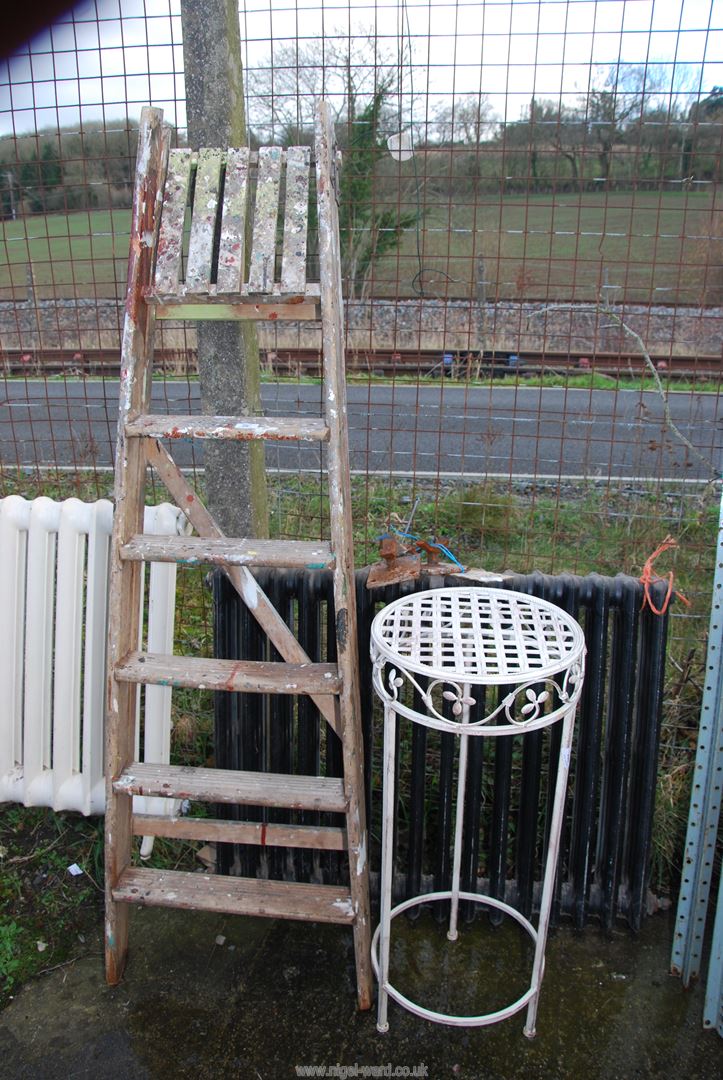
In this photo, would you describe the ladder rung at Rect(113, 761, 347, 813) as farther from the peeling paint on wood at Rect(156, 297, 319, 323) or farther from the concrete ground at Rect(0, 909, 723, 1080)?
the peeling paint on wood at Rect(156, 297, 319, 323)

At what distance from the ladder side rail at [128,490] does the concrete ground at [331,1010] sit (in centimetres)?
17

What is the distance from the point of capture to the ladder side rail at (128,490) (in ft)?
6.64

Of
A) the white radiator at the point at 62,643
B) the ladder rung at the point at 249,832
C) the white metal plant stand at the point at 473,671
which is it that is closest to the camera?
the white metal plant stand at the point at 473,671

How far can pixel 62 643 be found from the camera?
2.58m

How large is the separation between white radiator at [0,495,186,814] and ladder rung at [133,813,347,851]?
0.36m

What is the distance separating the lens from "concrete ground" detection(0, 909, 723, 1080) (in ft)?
6.49

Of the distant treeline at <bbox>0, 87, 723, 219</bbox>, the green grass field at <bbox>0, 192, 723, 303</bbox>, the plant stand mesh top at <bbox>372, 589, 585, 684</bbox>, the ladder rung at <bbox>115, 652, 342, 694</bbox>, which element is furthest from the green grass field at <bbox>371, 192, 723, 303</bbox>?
the ladder rung at <bbox>115, 652, 342, 694</bbox>

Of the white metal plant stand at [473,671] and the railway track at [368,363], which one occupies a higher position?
the railway track at [368,363]

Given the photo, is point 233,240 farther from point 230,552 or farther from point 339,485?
point 230,552

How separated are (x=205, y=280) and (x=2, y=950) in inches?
79.9

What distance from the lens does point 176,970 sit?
2.25 m

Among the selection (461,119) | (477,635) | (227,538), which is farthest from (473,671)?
(461,119)

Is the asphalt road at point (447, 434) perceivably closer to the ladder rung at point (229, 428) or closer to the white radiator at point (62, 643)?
the white radiator at point (62, 643)

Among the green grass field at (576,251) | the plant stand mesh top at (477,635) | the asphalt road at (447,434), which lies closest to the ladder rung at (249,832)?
the plant stand mesh top at (477,635)
